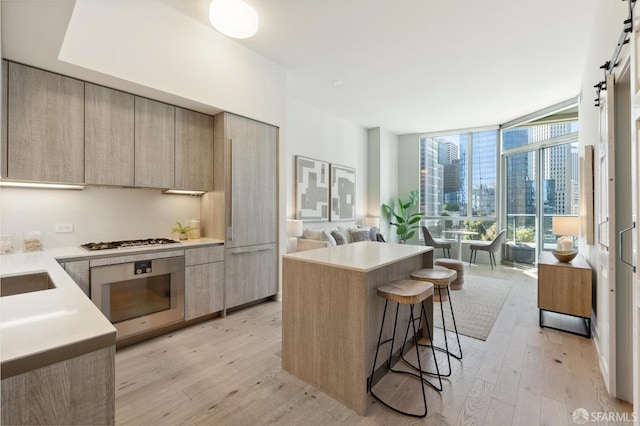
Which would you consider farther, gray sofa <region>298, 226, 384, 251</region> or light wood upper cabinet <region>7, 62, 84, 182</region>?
gray sofa <region>298, 226, 384, 251</region>

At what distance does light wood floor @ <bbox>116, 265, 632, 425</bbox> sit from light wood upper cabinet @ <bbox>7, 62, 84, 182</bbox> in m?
1.66

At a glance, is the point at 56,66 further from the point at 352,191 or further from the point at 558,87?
the point at 558,87

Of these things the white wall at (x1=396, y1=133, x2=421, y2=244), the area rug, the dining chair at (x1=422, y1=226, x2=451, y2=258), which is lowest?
the area rug

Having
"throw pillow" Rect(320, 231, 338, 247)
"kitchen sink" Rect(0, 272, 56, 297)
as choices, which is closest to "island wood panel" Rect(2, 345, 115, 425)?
"kitchen sink" Rect(0, 272, 56, 297)

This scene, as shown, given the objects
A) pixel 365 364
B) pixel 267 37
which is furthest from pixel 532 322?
Result: pixel 267 37

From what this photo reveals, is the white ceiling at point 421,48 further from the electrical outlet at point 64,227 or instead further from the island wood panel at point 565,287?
the island wood panel at point 565,287

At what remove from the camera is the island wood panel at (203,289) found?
9.62 feet

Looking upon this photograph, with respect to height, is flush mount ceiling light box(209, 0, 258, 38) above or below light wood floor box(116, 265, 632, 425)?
above

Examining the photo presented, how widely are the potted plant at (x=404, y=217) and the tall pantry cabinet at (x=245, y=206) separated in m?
3.97

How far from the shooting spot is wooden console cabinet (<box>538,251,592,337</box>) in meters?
2.88

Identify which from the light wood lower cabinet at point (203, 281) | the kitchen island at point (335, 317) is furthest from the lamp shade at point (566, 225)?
the light wood lower cabinet at point (203, 281)

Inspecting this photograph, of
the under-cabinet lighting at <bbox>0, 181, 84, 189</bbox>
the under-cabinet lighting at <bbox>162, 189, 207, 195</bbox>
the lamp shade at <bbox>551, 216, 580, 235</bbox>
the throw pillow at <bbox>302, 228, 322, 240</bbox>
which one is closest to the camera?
the under-cabinet lighting at <bbox>0, 181, 84, 189</bbox>

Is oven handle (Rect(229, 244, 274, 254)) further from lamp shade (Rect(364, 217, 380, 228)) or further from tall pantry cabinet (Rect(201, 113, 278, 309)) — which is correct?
lamp shade (Rect(364, 217, 380, 228))

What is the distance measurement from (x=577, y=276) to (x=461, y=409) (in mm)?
2126
